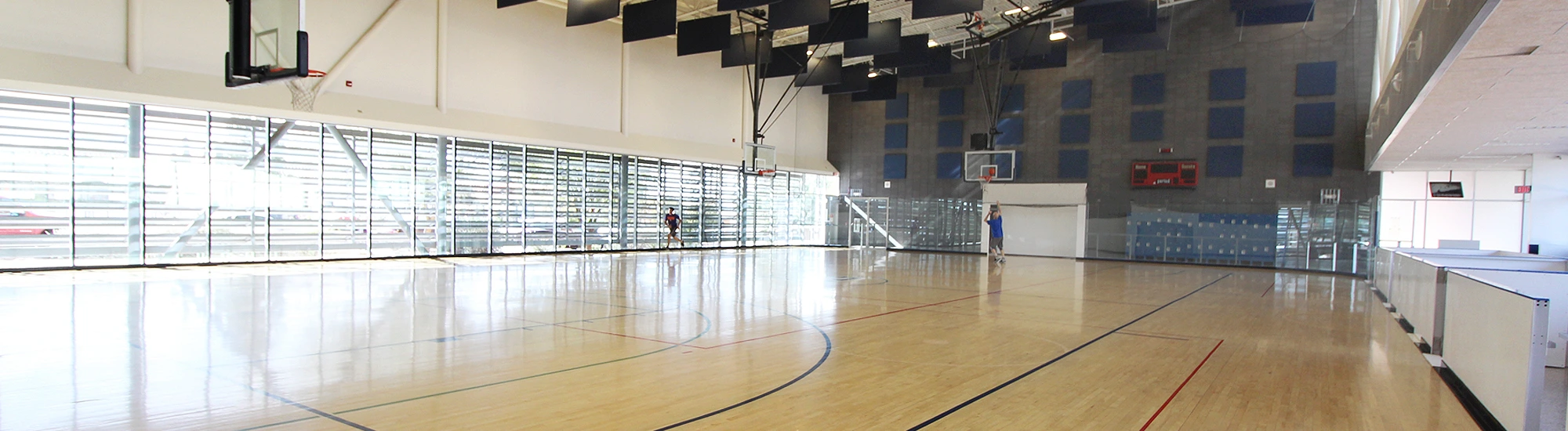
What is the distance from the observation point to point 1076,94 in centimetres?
2264

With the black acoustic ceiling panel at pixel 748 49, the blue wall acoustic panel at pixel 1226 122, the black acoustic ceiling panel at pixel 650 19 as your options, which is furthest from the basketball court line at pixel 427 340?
the blue wall acoustic panel at pixel 1226 122

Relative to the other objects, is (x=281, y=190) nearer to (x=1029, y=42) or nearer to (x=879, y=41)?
(x=879, y=41)

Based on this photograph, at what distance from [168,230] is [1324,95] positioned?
26.0m

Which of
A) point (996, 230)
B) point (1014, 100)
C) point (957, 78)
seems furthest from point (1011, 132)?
point (996, 230)

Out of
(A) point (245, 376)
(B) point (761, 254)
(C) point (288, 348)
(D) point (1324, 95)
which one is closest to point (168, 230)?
(C) point (288, 348)

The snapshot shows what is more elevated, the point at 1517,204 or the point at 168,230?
the point at 1517,204

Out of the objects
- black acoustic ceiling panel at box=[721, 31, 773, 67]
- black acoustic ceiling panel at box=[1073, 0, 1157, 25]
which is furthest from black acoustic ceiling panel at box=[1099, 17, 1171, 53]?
black acoustic ceiling panel at box=[721, 31, 773, 67]

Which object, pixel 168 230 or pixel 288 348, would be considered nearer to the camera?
pixel 288 348

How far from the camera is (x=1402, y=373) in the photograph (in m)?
6.00

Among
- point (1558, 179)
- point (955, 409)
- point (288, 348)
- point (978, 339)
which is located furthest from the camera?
point (1558, 179)

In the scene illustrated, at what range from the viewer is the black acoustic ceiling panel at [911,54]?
19500mm

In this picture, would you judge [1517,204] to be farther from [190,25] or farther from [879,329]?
[190,25]

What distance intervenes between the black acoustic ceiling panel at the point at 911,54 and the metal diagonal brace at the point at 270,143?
13.9 meters

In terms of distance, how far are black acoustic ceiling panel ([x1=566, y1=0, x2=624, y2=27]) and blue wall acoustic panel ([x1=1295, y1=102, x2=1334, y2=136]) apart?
17.6 m
